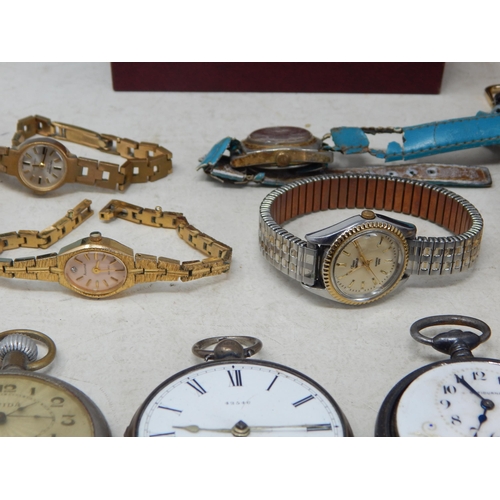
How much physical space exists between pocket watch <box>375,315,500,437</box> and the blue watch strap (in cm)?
152

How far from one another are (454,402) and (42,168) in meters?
2.18

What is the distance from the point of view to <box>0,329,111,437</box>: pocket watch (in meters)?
2.29

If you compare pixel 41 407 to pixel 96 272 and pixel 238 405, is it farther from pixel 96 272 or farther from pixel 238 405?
pixel 96 272

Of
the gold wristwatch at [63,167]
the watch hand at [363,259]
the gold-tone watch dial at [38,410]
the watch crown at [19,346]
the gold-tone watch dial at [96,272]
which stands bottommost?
the gold-tone watch dial at [38,410]

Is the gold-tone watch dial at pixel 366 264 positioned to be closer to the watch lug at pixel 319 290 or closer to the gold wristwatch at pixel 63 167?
the watch lug at pixel 319 290

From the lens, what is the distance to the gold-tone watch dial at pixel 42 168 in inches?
145

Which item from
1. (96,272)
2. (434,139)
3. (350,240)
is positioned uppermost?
(434,139)

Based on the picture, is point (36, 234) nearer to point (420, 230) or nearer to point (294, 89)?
point (420, 230)

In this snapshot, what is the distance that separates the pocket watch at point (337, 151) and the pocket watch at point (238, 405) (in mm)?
1445

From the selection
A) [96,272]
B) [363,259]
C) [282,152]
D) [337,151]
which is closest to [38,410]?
[96,272]

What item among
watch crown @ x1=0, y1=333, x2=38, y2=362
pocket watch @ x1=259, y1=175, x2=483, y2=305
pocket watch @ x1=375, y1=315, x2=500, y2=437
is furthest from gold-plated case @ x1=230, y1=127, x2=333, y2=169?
watch crown @ x1=0, y1=333, x2=38, y2=362

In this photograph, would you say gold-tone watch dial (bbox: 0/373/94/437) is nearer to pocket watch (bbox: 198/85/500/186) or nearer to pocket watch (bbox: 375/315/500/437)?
pocket watch (bbox: 375/315/500/437)

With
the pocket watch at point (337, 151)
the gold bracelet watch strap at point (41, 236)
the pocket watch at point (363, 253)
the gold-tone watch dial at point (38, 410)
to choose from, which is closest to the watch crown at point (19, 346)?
the gold-tone watch dial at point (38, 410)

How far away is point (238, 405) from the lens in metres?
2.36
